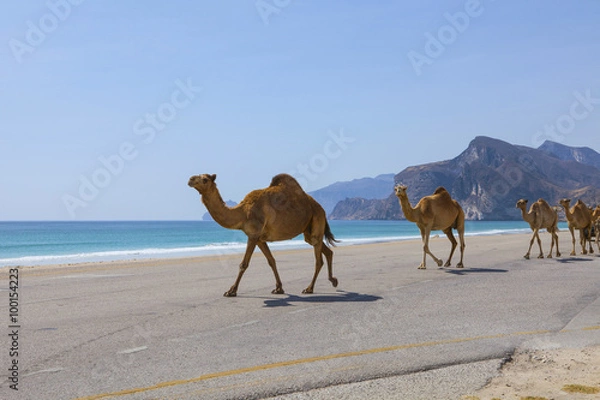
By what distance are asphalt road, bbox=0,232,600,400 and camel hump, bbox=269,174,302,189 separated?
2192mm

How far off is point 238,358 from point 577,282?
10359 mm

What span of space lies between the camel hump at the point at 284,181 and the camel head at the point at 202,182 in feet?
4.58

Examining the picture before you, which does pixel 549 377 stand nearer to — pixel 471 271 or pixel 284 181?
pixel 284 181

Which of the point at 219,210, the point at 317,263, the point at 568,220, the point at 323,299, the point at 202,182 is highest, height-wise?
the point at 202,182

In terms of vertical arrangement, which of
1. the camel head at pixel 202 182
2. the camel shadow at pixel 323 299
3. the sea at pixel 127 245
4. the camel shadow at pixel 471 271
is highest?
the camel head at pixel 202 182

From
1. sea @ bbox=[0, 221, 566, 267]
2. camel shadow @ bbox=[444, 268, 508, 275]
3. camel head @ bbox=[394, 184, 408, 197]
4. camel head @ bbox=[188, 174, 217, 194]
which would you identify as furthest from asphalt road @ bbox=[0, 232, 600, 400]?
sea @ bbox=[0, 221, 566, 267]

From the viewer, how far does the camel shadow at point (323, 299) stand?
11211mm

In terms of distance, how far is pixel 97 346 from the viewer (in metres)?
7.53

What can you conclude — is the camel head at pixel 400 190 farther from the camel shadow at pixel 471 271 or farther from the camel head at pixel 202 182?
the camel head at pixel 202 182

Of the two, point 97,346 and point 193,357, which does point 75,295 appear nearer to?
point 97,346

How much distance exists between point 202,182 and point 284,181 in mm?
1899

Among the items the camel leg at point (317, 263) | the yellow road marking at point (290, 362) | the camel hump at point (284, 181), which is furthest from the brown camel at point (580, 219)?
the yellow road marking at point (290, 362)

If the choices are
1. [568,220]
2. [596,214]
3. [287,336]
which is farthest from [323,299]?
[596,214]

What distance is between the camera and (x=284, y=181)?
12922 millimetres
